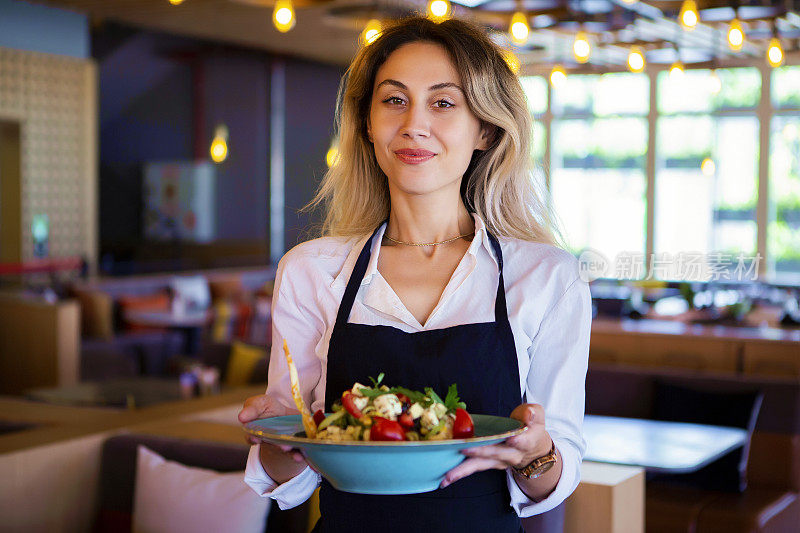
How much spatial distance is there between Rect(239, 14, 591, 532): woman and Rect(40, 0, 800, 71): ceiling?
402 cm

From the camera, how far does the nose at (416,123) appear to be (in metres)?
1.54

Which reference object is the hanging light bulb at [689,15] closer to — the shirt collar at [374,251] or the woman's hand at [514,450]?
the shirt collar at [374,251]

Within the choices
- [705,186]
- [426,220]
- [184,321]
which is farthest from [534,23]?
[426,220]

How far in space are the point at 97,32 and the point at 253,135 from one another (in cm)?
271

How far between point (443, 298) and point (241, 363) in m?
3.97

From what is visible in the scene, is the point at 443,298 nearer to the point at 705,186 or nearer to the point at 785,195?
the point at 785,195

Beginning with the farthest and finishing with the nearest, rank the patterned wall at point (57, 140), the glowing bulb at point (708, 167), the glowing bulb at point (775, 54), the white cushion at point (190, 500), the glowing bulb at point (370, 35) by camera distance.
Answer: the glowing bulb at point (708, 167)
the patterned wall at point (57, 140)
the glowing bulb at point (775, 54)
the white cushion at point (190, 500)
the glowing bulb at point (370, 35)

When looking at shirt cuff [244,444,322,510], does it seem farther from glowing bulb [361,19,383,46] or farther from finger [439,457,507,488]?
glowing bulb [361,19,383,46]

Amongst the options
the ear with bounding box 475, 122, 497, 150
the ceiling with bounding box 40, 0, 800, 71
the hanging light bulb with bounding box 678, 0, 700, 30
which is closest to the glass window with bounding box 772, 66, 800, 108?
the ceiling with bounding box 40, 0, 800, 71

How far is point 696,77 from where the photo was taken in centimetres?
1329

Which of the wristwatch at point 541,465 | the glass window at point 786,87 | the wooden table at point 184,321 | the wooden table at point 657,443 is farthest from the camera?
the glass window at point 786,87

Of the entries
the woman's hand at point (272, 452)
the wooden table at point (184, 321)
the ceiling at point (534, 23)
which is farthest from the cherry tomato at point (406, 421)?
the wooden table at point (184, 321)

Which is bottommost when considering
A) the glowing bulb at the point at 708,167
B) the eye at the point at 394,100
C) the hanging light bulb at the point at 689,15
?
the eye at the point at 394,100

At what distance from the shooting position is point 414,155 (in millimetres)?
1550
